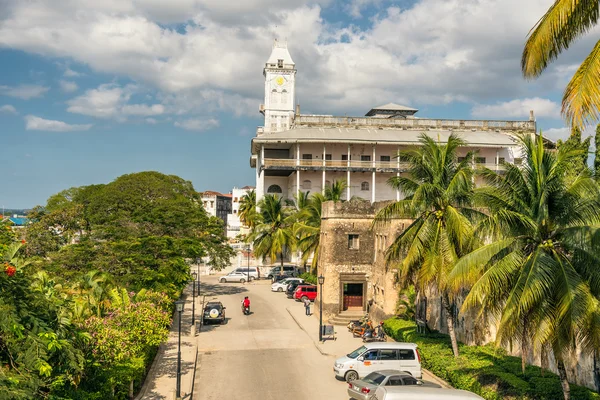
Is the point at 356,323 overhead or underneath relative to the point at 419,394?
underneath

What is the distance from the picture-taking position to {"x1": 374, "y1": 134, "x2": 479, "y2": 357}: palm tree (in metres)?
19.3

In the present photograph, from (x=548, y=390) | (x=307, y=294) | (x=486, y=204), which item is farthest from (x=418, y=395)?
(x=307, y=294)

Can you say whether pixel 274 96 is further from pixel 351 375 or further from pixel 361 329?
pixel 351 375

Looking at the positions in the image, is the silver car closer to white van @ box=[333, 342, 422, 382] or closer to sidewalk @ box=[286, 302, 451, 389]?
sidewalk @ box=[286, 302, 451, 389]

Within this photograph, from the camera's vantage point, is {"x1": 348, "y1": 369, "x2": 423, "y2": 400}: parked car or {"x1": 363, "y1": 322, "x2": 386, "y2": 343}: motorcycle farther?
{"x1": 363, "y1": 322, "x2": 386, "y2": 343}: motorcycle

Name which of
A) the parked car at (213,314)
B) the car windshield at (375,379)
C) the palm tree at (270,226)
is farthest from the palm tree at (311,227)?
the car windshield at (375,379)

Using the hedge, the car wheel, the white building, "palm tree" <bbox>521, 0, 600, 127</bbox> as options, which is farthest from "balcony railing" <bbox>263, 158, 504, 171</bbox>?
"palm tree" <bbox>521, 0, 600, 127</bbox>

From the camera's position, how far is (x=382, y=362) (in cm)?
2005

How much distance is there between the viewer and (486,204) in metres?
14.2

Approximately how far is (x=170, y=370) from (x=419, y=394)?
36.3ft

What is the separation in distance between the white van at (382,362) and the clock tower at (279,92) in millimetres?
62701

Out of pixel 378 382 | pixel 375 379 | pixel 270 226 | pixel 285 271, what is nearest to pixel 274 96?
pixel 270 226

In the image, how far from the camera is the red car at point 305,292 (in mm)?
40153

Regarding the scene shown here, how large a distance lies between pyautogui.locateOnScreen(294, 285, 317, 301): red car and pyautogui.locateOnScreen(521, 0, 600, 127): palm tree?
103 feet
